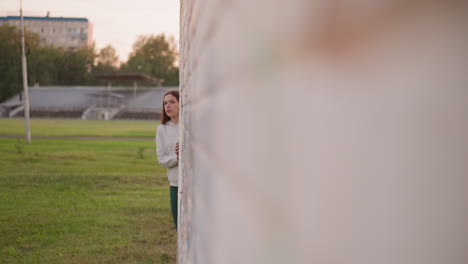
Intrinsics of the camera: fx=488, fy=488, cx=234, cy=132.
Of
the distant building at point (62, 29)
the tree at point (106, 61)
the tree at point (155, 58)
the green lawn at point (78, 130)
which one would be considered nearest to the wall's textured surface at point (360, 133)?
the green lawn at point (78, 130)

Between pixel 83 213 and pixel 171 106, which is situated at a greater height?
pixel 171 106

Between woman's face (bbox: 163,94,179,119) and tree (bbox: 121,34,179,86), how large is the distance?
6548 centimetres

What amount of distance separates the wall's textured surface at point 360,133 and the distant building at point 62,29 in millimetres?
93587

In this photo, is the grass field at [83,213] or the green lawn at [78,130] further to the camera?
the green lawn at [78,130]

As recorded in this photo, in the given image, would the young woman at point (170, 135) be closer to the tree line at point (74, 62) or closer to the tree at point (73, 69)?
the tree line at point (74, 62)

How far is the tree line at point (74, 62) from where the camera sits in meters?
61.0

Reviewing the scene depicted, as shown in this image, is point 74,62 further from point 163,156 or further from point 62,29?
point 163,156

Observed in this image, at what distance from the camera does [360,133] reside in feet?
0.72

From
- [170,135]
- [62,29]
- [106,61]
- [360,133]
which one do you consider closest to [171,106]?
[170,135]

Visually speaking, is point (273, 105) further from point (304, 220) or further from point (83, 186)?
point (83, 186)

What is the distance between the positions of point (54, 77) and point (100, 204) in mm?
63798

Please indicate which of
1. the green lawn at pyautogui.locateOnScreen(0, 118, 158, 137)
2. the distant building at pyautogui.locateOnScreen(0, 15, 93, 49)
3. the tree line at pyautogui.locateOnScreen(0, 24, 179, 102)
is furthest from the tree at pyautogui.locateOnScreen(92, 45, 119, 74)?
the green lawn at pyautogui.locateOnScreen(0, 118, 158, 137)

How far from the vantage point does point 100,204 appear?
799 centimetres

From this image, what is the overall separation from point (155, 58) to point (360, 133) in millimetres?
73203
